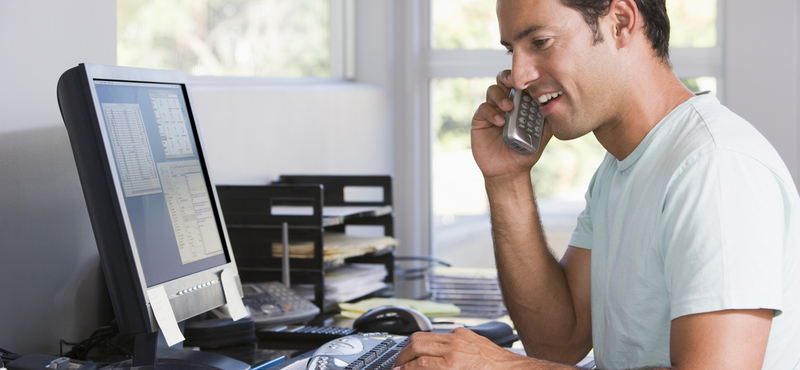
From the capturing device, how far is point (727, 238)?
784 millimetres

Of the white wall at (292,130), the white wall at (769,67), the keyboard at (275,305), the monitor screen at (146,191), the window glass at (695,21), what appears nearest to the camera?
the monitor screen at (146,191)

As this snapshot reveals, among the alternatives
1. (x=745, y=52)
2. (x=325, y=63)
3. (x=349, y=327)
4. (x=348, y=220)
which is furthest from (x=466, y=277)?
(x=745, y=52)

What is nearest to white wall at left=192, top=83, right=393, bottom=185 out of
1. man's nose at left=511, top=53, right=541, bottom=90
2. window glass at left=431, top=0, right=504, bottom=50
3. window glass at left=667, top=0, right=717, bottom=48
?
window glass at left=431, top=0, right=504, bottom=50

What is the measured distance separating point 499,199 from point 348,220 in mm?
513

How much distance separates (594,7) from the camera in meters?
1.05

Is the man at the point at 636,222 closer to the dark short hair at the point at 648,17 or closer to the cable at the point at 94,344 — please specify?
the dark short hair at the point at 648,17

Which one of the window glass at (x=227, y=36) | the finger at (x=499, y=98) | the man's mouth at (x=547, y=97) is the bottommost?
the man's mouth at (x=547, y=97)

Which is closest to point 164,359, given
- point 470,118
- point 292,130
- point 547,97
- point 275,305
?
point 275,305

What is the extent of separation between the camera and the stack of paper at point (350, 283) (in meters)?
1.67

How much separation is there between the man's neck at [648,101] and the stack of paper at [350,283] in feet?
2.71

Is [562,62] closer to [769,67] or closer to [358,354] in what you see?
[358,354]

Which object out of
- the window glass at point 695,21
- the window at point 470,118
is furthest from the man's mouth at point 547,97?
the window glass at point 695,21

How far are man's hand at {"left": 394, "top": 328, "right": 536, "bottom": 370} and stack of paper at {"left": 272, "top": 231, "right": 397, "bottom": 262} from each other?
681 millimetres

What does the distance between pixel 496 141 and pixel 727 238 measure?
0.68 m
